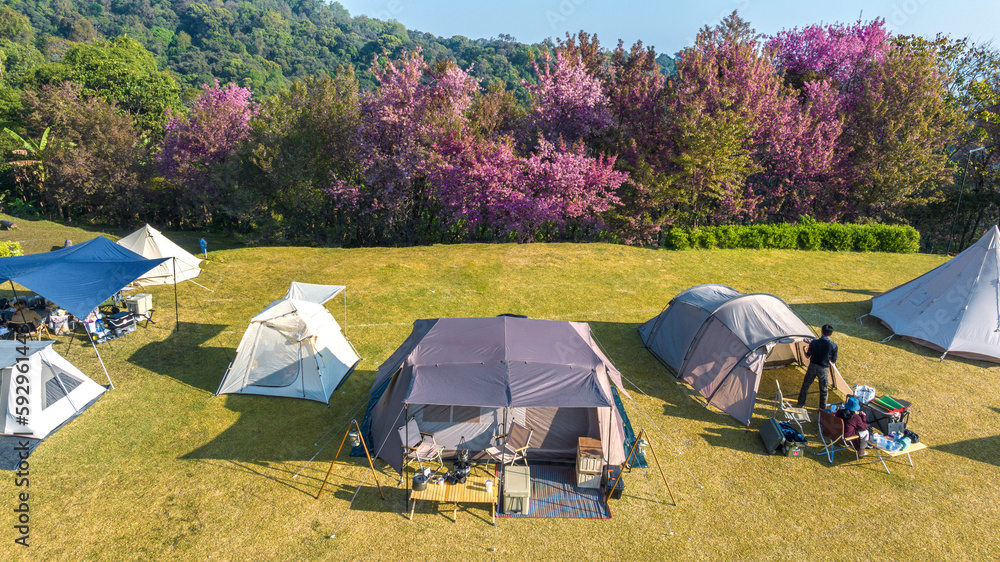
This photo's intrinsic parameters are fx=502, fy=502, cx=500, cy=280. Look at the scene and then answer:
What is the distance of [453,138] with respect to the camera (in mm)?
25734

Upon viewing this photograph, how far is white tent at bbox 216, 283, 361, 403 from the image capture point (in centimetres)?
1223

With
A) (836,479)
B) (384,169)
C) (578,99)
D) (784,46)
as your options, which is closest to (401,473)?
(836,479)

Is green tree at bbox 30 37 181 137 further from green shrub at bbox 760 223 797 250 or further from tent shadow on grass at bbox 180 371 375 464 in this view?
green shrub at bbox 760 223 797 250

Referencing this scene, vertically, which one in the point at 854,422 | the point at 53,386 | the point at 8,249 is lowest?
the point at 53,386

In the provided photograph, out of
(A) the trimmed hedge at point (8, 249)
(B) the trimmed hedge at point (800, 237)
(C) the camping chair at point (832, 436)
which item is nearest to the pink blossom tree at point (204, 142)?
(A) the trimmed hedge at point (8, 249)

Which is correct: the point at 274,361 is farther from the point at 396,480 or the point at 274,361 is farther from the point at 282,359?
the point at 396,480

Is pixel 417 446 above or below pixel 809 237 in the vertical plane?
below

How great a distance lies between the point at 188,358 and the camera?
14.1m

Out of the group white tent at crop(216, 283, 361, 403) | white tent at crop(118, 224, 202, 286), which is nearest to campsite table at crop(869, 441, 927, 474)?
white tent at crop(216, 283, 361, 403)

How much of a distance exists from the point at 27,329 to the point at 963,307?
27.0 metres

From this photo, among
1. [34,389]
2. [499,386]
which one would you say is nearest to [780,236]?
[499,386]

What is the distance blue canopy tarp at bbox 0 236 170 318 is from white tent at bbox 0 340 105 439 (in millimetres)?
1339

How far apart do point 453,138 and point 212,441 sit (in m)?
18.9

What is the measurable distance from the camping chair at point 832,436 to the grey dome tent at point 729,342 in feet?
4.57
